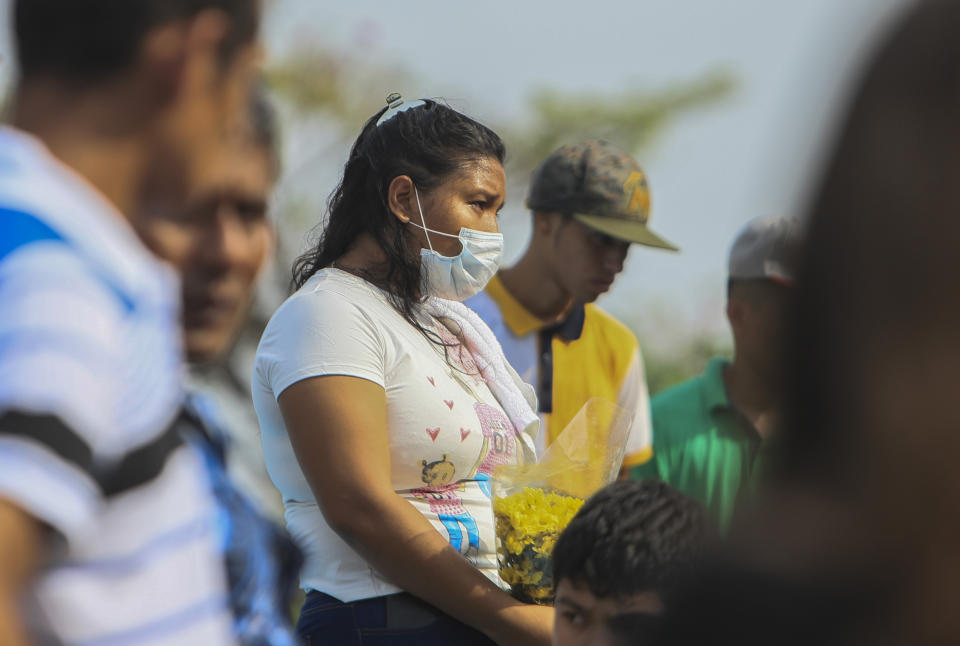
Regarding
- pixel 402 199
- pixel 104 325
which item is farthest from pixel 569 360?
pixel 104 325

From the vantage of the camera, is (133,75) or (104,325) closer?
(104,325)

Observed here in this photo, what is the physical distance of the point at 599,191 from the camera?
465cm

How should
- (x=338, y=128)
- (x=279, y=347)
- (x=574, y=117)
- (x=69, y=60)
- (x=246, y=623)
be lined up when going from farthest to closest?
(x=574, y=117) → (x=338, y=128) → (x=279, y=347) → (x=246, y=623) → (x=69, y=60)

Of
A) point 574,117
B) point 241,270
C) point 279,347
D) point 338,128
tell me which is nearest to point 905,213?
point 241,270

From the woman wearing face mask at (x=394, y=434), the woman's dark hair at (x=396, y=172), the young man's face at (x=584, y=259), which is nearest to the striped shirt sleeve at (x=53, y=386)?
the woman wearing face mask at (x=394, y=434)

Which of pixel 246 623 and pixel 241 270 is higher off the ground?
pixel 241 270

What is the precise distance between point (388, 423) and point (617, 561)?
0.63 metres

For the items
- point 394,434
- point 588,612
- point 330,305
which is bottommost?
point 588,612

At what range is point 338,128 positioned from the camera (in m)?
14.4

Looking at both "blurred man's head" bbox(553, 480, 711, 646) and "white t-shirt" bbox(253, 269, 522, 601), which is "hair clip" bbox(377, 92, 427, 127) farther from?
"blurred man's head" bbox(553, 480, 711, 646)

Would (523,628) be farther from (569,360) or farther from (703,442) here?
(569,360)

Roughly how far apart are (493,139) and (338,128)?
11246mm

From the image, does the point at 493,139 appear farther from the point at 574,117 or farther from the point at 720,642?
the point at 574,117

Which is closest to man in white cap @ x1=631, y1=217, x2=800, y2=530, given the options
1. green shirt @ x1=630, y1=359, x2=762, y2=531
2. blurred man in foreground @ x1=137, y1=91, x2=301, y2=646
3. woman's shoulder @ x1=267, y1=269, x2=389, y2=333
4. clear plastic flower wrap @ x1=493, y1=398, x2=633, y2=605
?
green shirt @ x1=630, y1=359, x2=762, y2=531
